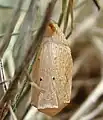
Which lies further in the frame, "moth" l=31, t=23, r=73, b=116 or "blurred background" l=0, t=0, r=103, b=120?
"blurred background" l=0, t=0, r=103, b=120

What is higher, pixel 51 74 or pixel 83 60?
pixel 51 74

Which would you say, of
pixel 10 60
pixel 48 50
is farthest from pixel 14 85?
pixel 10 60

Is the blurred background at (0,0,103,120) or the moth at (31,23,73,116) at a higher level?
the moth at (31,23,73,116)

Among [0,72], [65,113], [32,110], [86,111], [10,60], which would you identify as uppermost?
[0,72]

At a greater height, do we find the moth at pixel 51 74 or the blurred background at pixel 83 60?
the moth at pixel 51 74

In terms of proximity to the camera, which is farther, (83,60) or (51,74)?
(83,60)

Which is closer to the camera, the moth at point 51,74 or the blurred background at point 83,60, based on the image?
the moth at point 51,74

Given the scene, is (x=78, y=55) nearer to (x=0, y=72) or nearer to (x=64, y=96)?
(x=0, y=72)

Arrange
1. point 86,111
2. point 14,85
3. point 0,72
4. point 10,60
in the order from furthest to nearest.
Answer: point 86,111, point 10,60, point 0,72, point 14,85
